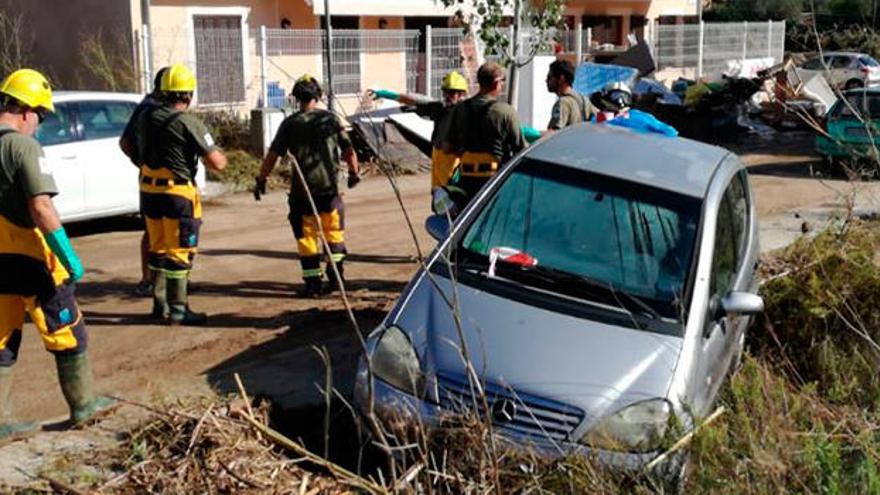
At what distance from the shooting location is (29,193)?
5207mm

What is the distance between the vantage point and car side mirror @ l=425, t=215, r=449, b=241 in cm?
590

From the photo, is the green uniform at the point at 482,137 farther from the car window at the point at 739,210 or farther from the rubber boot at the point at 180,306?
the rubber boot at the point at 180,306

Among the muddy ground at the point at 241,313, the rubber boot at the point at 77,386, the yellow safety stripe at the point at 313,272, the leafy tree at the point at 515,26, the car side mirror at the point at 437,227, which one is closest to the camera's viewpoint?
the rubber boot at the point at 77,386

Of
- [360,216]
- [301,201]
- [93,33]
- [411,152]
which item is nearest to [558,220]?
[301,201]

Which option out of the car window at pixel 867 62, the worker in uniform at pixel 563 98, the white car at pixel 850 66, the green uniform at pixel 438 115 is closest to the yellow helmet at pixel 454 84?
the green uniform at pixel 438 115

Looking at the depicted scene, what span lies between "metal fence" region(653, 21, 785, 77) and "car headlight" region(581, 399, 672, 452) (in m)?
26.7

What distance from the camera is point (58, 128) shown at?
36.3ft

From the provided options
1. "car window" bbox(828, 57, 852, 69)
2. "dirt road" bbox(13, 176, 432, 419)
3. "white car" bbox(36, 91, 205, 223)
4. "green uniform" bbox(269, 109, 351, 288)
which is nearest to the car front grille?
"dirt road" bbox(13, 176, 432, 419)

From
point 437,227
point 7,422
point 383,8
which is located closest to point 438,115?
point 437,227

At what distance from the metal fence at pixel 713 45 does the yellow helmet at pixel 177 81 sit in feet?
79.2

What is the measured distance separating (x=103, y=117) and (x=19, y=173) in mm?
6486

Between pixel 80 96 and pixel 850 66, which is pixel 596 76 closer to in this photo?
pixel 80 96

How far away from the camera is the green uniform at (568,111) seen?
797 centimetres

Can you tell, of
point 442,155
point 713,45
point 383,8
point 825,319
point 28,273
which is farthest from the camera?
point 713,45
